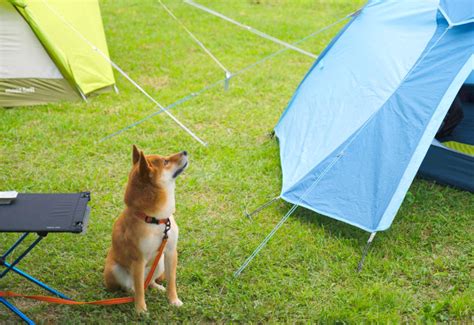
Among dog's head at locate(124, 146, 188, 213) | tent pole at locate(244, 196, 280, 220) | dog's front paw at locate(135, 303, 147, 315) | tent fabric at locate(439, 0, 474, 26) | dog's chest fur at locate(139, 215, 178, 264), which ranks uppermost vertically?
tent fabric at locate(439, 0, 474, 26)

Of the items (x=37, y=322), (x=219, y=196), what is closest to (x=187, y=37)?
(x=219, y=196)

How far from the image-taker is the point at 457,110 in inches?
215

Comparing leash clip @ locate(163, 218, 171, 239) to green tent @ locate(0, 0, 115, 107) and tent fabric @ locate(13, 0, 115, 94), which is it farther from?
tent fabric @ locate(13, 0, 115, 94)

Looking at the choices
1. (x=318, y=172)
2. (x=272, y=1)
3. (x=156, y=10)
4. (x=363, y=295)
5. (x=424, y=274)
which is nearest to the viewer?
(x=363, y=295)

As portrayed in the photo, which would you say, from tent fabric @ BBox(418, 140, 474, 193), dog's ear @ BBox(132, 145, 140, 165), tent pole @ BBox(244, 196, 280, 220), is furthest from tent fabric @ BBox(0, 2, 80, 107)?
tent fabric @ BBox(418, 140, 474, 193)

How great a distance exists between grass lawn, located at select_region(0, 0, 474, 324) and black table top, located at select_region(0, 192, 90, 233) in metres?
0.68

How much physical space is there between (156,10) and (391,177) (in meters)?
8.31

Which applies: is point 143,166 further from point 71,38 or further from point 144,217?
point 71,38

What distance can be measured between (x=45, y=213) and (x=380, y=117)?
8.13 feet

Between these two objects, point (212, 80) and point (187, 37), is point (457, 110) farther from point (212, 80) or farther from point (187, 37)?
point (187, 37)

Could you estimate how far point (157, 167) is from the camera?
10.6 feet

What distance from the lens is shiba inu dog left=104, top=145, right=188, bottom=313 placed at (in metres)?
3.20

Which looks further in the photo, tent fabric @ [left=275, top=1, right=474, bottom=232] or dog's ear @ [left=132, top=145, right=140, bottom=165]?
tent fabric @ [left=275, top=1, right=474, bottom=232]

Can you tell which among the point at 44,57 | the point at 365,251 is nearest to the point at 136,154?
the point at 365,251
